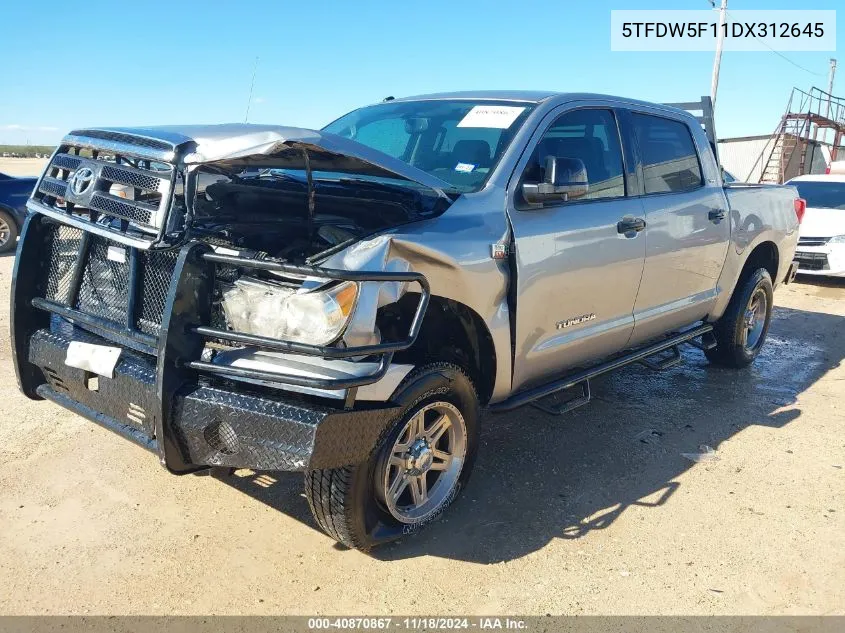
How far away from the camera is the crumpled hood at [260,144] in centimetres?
245

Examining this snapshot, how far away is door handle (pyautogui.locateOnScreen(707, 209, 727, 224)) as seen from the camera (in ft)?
16.0

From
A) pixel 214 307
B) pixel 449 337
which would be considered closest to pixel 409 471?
pixel 449 337

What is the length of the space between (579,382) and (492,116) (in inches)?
59.2

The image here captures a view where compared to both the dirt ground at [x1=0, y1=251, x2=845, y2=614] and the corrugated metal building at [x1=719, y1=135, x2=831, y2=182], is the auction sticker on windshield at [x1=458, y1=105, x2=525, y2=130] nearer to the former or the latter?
the dirt ground at [x1=0, y1=251, x2=845, y2=614]

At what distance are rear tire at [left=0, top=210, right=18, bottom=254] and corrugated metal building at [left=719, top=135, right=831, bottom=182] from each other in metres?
21.3

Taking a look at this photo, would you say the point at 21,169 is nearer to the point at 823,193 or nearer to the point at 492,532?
the point at 823,193

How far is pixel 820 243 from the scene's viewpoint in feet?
32.3

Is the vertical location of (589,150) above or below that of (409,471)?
above

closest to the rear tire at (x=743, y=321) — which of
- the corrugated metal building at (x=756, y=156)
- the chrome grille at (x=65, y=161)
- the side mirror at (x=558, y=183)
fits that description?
the side mirror at (x=558, y=183)

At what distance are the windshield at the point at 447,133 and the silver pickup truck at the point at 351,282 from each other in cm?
1

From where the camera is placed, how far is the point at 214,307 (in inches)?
109

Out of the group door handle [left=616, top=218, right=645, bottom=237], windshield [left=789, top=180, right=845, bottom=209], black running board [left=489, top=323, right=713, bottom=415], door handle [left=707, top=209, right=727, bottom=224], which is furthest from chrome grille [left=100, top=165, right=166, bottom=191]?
windshield [left=789, top=180, right=845, bottom=209]

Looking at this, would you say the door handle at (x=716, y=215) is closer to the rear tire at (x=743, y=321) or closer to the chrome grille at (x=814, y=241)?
the rear tire at (x=743, y=321)

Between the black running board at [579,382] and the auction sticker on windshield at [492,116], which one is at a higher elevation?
the auction sticker on windshield at [492,116]
